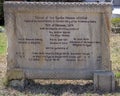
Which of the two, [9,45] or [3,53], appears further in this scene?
[3,53]

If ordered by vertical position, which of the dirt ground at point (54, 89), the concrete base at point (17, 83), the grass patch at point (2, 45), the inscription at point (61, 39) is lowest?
the dirt ground at point (54, 89)

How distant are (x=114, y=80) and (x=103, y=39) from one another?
665 mm

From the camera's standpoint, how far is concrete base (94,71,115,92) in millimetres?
7438

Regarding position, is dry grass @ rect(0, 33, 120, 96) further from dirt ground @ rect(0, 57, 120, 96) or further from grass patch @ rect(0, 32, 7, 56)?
grass patch @ rect(0, 32, 7, 56)

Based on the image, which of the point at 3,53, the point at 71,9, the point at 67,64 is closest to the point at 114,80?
the point at 67,64

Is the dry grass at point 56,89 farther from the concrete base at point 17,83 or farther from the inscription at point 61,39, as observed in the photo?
the inscription at point 61,39

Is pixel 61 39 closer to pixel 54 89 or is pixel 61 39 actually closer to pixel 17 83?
pixel 54 89

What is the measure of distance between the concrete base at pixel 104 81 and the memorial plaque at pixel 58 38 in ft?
0.42

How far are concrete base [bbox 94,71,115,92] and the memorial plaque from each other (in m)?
0.13

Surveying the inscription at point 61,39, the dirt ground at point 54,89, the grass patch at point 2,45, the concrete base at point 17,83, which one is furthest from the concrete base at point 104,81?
the grass patch at point 2,45

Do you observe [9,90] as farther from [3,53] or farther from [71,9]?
[3,53]

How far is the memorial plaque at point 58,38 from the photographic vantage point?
7426mm

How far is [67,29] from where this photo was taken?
7.46 metres

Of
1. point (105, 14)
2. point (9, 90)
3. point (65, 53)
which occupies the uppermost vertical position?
point (105, 14)
